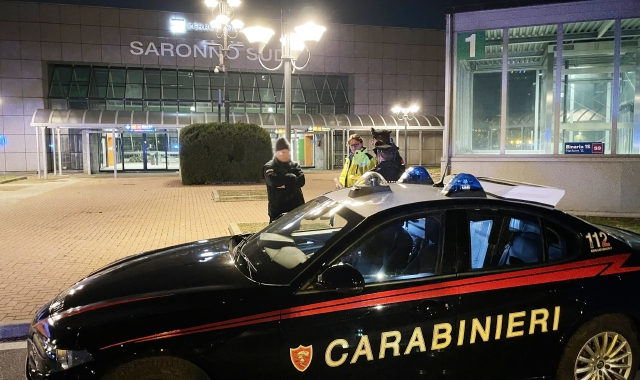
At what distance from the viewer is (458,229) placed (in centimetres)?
315

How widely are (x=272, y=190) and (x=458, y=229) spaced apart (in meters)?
3.57

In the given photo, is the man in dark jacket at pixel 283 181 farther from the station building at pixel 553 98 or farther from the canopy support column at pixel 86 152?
the canopy support column at pixel 86 152

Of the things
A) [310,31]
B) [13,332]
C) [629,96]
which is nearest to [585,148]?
[629,96]

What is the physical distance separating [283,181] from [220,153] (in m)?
14.7

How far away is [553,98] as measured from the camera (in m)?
11.9

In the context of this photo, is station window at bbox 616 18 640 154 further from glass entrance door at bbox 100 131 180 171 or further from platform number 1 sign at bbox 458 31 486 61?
glass entrance door at bbox 100 131 180 171

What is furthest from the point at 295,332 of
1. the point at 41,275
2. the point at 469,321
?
the point at 41,275

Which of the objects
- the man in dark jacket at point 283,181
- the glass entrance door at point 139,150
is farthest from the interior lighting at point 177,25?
the man in dark jacket at point 283,181

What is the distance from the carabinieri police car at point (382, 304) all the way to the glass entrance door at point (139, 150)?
94.7 ft

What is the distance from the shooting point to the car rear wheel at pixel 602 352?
315 centimetres

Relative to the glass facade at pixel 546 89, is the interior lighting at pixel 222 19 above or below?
above

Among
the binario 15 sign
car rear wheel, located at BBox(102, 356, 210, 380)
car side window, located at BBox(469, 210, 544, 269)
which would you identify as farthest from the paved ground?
the binario 15 sign

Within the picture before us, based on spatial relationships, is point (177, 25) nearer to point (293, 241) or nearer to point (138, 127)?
point (138, 127)

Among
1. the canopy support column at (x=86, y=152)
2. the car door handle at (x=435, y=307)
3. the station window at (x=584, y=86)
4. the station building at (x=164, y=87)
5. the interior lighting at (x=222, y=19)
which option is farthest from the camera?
the station building at (x=164, y=87)
